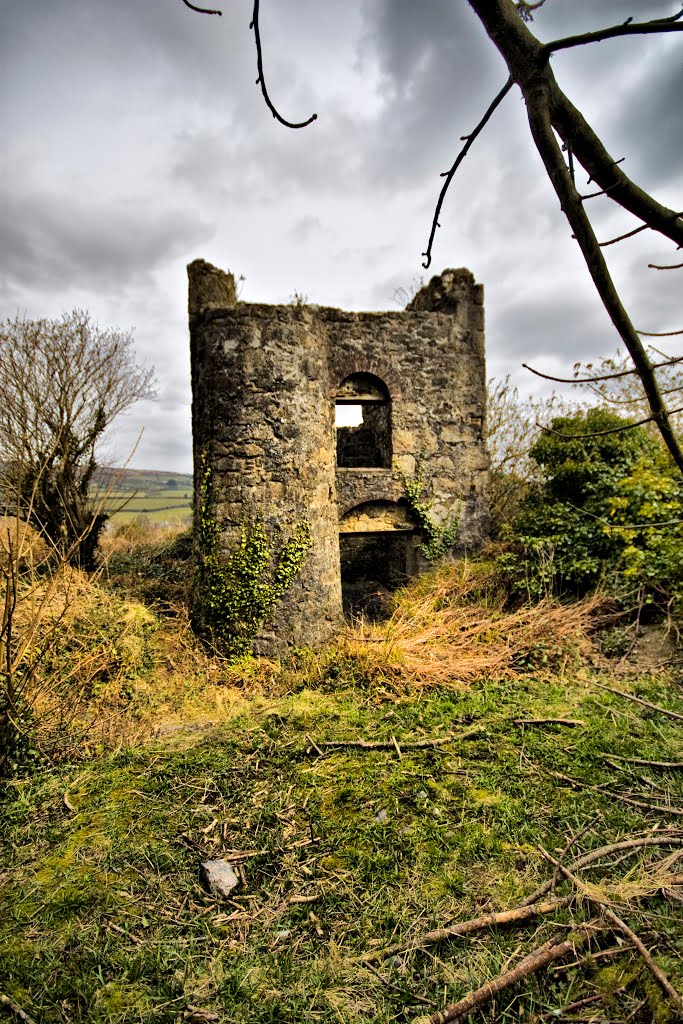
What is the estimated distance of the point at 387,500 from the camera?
9391 millimetres

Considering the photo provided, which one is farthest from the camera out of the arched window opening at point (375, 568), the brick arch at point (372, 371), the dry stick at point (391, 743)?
the arched window opening at point (375, 568)

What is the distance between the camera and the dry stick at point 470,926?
2.79m

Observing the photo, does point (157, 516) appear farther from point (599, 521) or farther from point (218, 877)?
point (218, 877)

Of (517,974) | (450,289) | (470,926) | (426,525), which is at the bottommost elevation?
(470,926)

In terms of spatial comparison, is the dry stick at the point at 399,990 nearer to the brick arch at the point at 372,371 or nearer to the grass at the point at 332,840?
the grass at the point at 332,840

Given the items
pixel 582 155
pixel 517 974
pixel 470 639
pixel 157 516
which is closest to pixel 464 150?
pixel 582 155

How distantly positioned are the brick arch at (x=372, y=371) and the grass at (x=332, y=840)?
4.77m

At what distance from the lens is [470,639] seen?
6.91 meters

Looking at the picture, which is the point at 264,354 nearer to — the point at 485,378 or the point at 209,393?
the point at 209,393

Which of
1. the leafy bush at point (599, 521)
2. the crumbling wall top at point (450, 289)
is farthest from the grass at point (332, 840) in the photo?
the crumbling wall top at point (450, 289)

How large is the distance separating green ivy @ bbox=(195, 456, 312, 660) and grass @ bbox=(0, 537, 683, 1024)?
2.77 ft

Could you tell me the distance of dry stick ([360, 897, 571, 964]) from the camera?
279 cm

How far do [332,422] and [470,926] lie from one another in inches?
269

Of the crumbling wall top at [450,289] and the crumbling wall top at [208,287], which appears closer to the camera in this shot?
the crumbling wall top at [208,287]
